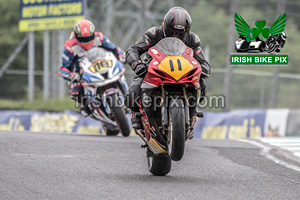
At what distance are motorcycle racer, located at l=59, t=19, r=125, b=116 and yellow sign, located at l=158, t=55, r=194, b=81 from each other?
5556 mm

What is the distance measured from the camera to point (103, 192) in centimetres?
588

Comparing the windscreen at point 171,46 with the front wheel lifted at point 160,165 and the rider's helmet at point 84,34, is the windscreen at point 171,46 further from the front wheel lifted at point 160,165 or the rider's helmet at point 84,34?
Result: the rider's helmet at point 84,34

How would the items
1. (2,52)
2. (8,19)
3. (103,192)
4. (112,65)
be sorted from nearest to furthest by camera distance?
(103,192) → (112,65) → (2,52) → (8,19)

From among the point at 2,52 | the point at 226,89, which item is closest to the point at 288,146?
the point at 226,89

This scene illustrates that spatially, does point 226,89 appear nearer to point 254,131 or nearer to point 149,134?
point 254,131

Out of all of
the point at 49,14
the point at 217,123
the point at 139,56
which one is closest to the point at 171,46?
the point at 139,56

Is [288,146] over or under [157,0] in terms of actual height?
under

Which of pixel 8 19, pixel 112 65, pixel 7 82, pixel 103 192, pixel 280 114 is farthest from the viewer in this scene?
pixel 8 19

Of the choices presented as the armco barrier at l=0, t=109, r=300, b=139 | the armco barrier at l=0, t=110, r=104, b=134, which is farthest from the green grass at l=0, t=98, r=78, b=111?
the armco barrier at l=0, t=109, r=300, b=139

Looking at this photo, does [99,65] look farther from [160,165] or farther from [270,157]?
[160,165]

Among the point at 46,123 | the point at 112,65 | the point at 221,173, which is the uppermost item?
the point at 112,65

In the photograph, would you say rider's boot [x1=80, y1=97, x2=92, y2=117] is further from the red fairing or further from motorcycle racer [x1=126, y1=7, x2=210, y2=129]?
the red fairing

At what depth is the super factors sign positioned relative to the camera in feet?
59.4

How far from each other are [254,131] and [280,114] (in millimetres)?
634
